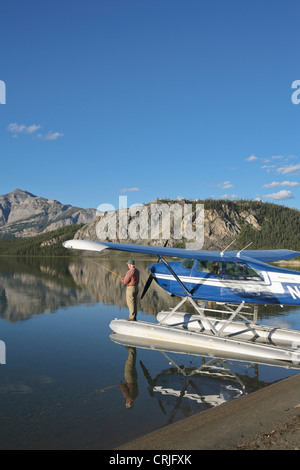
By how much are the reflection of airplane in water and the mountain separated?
126 meters

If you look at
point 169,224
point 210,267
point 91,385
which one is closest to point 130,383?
point 91,385

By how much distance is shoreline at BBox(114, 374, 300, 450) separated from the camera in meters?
4.64

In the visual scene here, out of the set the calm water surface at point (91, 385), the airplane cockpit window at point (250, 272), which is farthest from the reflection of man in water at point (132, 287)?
the airplane cockpit window at point (250, 272)

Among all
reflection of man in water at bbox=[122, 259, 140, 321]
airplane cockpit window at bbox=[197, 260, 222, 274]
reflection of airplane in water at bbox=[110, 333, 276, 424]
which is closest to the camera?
reflection of airplane in water at bbox=[110, 333, 276, 424]

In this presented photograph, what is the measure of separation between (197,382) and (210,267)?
177 inches

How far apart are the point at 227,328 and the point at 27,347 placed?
6.17 metres

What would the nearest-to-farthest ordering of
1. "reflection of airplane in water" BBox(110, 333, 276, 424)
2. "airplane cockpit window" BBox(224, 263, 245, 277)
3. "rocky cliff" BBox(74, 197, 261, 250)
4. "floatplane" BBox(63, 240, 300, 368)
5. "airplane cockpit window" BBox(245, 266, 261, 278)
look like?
1. "reflection of airplane in water" BBox(110, 333, 276, 424)
2. "floatplane" BBox(63, 240, 300, 368)
3. "airplane cockpit window" BBox(245, 266, 261, 278)
4. "airplane cockpit window" BBox(224, 263, 245, 277)
5. "rocky cliff" BBox(74, 197, 261, 250)

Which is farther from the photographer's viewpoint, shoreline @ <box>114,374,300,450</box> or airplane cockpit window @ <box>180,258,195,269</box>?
airplane cockpit window @ <box>180,258,195,269</box>

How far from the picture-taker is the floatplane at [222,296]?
31.6 ft

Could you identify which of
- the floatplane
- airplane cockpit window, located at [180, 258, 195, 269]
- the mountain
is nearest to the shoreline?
the floatplane

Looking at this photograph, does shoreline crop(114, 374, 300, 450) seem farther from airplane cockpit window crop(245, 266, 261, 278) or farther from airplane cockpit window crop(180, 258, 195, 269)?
airplane cockpit window crop(180, 258, 195, 269)

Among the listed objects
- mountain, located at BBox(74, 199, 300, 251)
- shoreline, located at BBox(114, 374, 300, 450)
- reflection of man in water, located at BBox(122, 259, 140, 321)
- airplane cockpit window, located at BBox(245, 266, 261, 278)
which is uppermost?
mountain, located at BBox(74, 199, 300, 251)

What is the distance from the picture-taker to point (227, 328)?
1152cm
